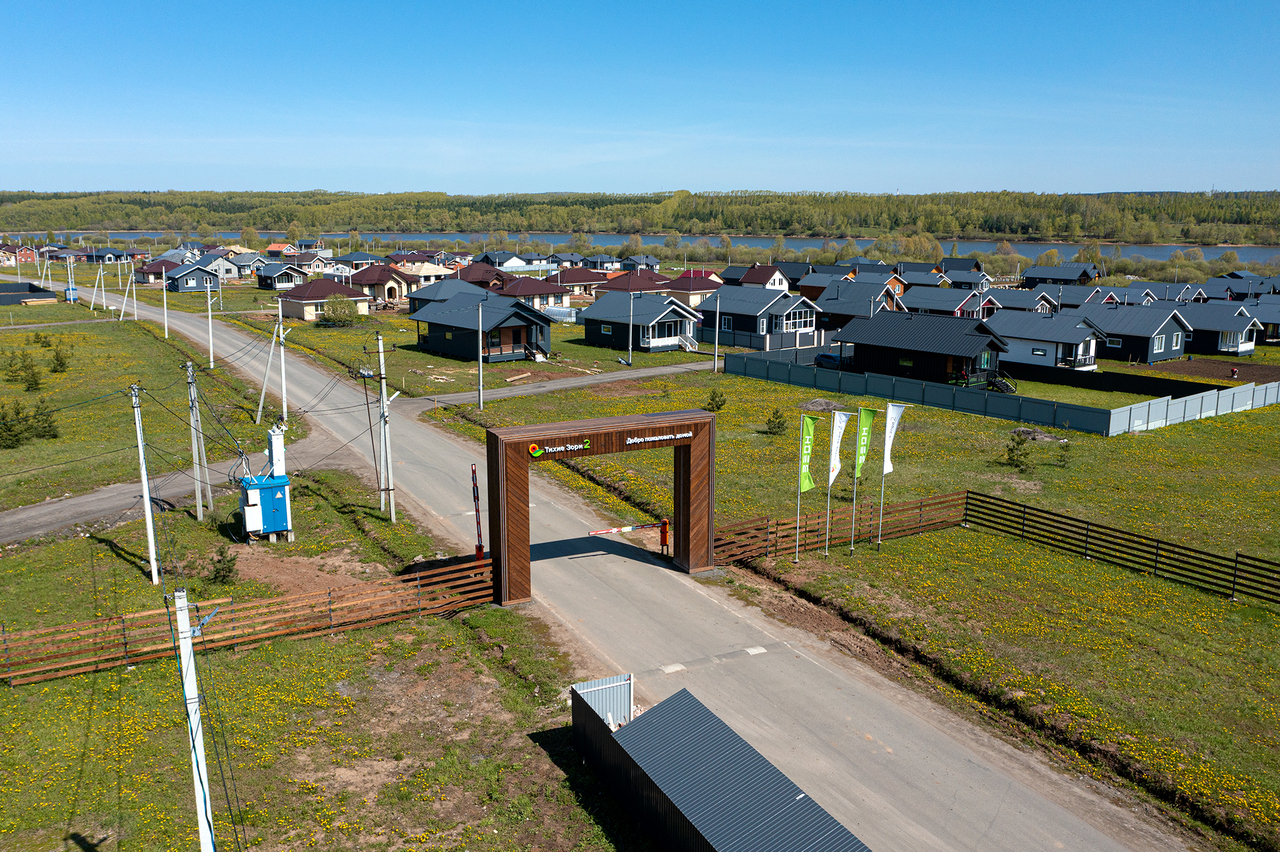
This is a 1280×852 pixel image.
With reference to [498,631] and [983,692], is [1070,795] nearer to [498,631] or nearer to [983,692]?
[983,692]

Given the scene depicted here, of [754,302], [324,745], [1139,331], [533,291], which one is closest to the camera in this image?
[324,745]

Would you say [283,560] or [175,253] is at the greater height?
[175,253]

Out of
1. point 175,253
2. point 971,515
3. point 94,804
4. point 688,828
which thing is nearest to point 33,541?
point 94,804

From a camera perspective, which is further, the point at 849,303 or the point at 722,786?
the point at 849,303

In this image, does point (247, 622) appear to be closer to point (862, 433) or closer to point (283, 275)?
point (862, 433)

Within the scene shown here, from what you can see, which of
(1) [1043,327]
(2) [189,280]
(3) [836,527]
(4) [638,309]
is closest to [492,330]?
(4) [638,309]

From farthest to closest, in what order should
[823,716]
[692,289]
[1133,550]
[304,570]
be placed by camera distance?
[692,289] < [1133,550] < [304,570] < [823,716]
